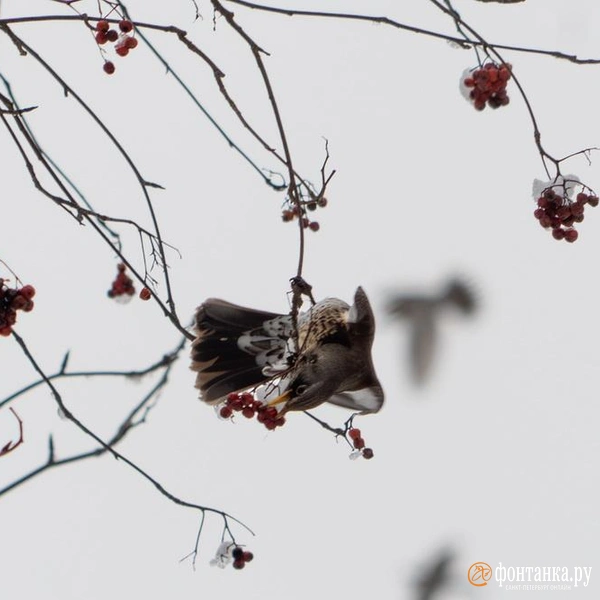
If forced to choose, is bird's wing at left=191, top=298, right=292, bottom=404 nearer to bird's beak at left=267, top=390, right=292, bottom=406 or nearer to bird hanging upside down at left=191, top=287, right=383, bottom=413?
bird hanging upside down at left=191, top=287, right=383, bottom=413

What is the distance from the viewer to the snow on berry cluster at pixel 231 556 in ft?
11.9

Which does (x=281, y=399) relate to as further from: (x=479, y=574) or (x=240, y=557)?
(x=479, y=574)

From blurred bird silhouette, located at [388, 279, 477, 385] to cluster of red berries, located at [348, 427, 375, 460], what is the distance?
15.0ft

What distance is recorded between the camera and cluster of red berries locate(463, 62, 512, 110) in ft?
9.32

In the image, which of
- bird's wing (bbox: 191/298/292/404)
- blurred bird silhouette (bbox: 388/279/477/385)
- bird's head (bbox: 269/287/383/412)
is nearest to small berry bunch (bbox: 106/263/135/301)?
bird's wing (bbox: 191/298/292/404)

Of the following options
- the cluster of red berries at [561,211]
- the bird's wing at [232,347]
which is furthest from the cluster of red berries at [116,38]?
the bird's wing at [232,347]

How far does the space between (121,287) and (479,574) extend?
561 cm

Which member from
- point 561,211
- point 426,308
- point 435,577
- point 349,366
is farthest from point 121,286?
point 435,577

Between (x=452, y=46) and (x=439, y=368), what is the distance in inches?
337

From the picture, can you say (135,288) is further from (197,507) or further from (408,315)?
(408,315)

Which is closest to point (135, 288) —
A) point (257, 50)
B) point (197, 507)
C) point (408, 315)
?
point (197, 507)

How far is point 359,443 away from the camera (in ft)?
A: 11.3

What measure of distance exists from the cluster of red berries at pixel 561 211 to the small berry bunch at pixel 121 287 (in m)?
1.66

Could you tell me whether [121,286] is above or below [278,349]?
below
